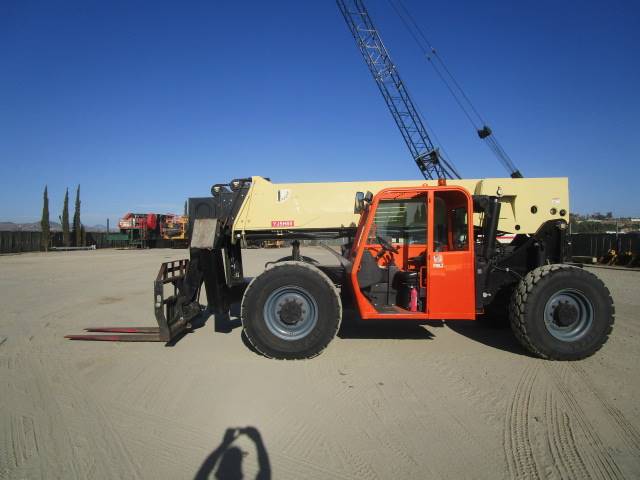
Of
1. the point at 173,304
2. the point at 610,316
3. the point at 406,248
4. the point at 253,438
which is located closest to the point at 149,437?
the point at 253,438

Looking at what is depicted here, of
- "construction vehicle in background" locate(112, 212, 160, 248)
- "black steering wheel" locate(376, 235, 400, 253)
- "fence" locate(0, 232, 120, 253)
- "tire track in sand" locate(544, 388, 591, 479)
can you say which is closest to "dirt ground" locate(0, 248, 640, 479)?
"tire track in sand" locate(544, 388, 591, 479)

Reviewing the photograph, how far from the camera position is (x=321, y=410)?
12.7 feet

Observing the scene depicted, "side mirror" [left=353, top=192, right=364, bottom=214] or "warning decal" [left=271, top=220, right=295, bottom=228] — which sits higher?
"side mirror" [left=353, top=192, right=364, bottom=214]

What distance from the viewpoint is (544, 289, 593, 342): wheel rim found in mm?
5156

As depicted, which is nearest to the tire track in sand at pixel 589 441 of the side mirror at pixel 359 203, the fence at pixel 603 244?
the side mirror at pixel 359 203

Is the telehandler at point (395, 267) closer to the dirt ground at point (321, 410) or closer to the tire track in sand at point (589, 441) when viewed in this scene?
the dirt ground at point (321, 410)

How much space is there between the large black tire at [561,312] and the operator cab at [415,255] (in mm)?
669

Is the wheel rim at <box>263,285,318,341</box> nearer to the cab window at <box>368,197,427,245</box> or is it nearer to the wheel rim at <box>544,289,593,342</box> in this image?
the cab window at <box>368,197,427,245</box>

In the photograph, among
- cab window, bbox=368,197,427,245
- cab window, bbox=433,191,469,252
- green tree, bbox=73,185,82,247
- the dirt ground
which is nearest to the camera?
the dirt ground

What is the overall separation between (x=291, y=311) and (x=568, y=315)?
11.2 ft

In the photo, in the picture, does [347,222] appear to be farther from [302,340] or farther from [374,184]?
[302,340]

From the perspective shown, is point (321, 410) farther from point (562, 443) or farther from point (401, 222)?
point (401, 222)

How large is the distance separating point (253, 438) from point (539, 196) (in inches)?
195

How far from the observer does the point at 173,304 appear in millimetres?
Result: 5973
